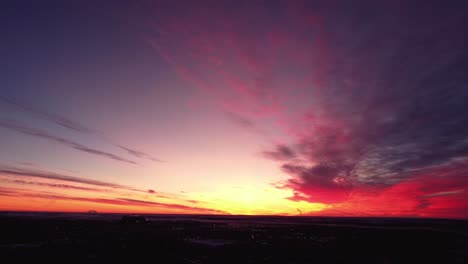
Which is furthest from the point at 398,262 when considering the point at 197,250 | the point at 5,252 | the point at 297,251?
the point at 5,252

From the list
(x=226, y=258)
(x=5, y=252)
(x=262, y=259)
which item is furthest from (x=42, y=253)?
(x=262, y=259)

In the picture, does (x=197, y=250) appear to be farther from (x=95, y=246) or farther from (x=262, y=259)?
(x=95, y=246)

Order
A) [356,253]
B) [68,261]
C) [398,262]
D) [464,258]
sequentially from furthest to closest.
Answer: [356,253] → [464,258] → [398,262] → [68,261]

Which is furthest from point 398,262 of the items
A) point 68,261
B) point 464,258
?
point 68,261

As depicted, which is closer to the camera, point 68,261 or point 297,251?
point 68,261

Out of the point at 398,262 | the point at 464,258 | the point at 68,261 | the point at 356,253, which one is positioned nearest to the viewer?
the point at 68,261

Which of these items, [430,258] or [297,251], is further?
[297,251]

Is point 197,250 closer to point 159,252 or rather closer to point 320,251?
point 159,252

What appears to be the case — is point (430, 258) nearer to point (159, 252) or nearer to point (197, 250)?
point (197, 250)
